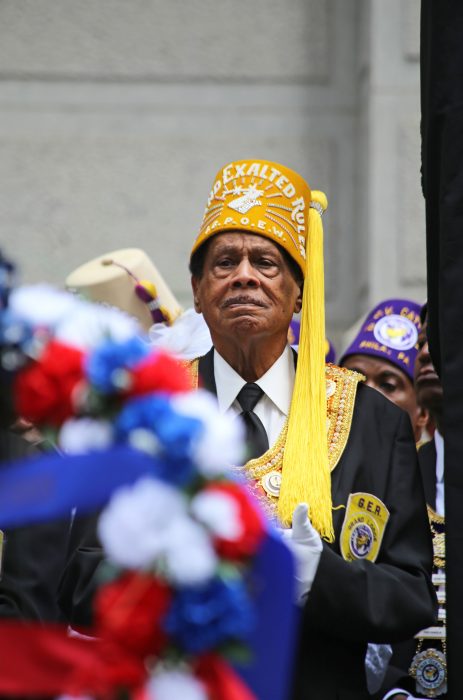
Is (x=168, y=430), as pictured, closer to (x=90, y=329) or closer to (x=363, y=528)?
(x=90, y=329)

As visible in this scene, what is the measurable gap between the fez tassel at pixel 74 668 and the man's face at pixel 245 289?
6.34 feet

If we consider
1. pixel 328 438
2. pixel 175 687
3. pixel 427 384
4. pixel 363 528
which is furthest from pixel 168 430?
pixel 427 384

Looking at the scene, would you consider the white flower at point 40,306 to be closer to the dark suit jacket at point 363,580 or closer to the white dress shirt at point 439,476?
the dark suit jacket at point 363,580

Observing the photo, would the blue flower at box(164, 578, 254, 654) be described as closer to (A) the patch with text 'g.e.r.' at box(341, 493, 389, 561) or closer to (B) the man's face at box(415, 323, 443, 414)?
(A) the patch with text 'g.e.r.' at box(341, 493, 389, 561)

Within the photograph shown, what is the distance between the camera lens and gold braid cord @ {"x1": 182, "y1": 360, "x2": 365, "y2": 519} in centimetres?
328

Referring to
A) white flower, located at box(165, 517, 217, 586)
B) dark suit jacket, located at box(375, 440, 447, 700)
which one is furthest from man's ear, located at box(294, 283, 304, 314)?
white flower, located at box(165, 517, 217, 586)

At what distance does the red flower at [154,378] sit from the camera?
5.22 ft

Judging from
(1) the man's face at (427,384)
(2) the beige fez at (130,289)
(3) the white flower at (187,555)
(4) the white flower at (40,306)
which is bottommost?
(3) the white flower at (187,555)

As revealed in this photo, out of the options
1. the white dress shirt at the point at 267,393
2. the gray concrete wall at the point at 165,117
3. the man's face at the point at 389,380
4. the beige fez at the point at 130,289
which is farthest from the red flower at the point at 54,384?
the gray concrete wall at the point at 165,117

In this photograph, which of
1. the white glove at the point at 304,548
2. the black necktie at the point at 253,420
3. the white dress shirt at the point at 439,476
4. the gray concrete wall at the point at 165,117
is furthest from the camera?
the gray concrete wall at the point at 165,117

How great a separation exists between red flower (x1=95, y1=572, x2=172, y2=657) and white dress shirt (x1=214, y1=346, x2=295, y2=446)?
193 centimetres

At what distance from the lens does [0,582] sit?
295cm

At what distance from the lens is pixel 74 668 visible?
1.53 metres

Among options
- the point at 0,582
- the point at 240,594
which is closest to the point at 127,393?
the point at 240,594
